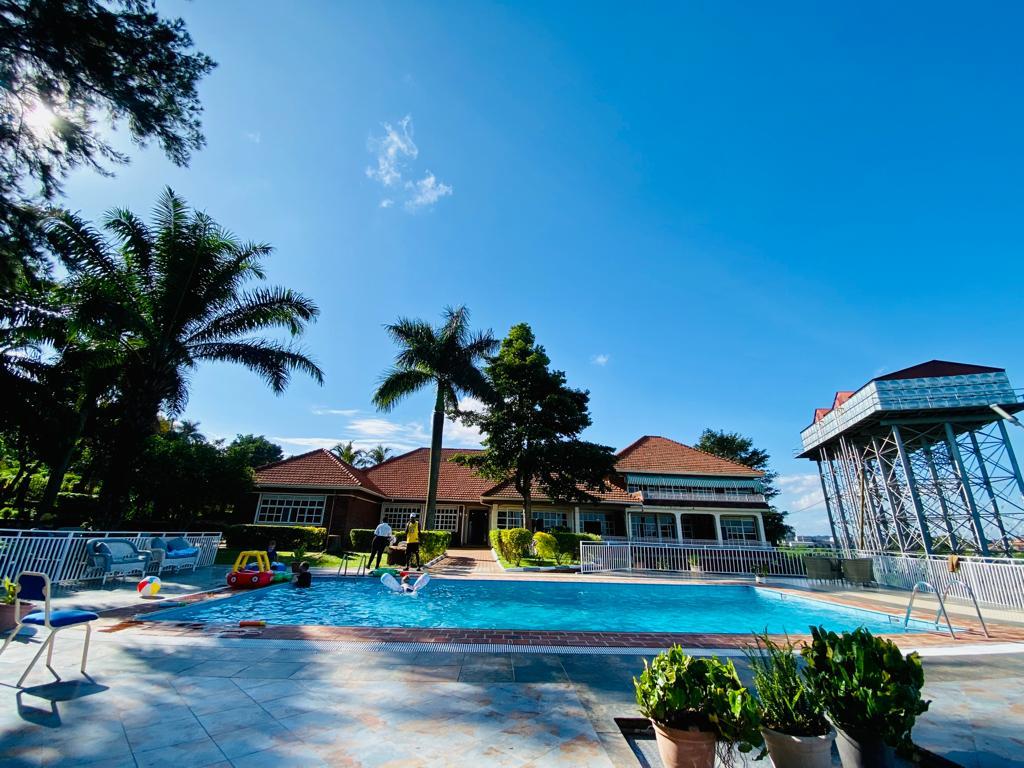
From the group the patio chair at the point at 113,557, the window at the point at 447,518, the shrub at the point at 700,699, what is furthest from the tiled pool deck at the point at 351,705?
the window at the point at 447,518

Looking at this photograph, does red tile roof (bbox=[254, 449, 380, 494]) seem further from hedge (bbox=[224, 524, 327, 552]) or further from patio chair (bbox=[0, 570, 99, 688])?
patio chair (bbox=[0, 570, 99, 688])

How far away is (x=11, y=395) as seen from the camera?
49.5 ft

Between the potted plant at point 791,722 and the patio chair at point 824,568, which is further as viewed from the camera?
the patio chair at point 824,568

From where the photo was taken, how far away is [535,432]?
21.6 metres

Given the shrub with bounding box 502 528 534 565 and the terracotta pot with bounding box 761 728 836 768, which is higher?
the shrub with bounding box 502 528 534 565

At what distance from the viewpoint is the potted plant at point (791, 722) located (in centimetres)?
256

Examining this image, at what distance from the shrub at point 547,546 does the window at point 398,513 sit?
11.2 m

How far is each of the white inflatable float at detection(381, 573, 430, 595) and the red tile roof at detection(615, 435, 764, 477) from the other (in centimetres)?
1762

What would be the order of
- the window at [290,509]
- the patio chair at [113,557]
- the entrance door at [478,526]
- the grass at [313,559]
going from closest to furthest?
the patio chair at [113,557]
the grass at [313,559]
the window at [290,509]
the entrance door at [478,526]

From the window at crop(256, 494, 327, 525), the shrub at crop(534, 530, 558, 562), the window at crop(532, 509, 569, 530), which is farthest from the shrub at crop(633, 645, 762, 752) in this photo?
the window at crop(532, 509, 569, 530)

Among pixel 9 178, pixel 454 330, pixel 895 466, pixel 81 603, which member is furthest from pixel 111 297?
pixel 895 466

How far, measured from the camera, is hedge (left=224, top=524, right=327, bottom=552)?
20.3m

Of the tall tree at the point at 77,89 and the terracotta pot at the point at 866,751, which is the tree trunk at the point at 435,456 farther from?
the terracotta pot at the point at 866,751

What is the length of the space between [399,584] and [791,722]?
11948 mm
